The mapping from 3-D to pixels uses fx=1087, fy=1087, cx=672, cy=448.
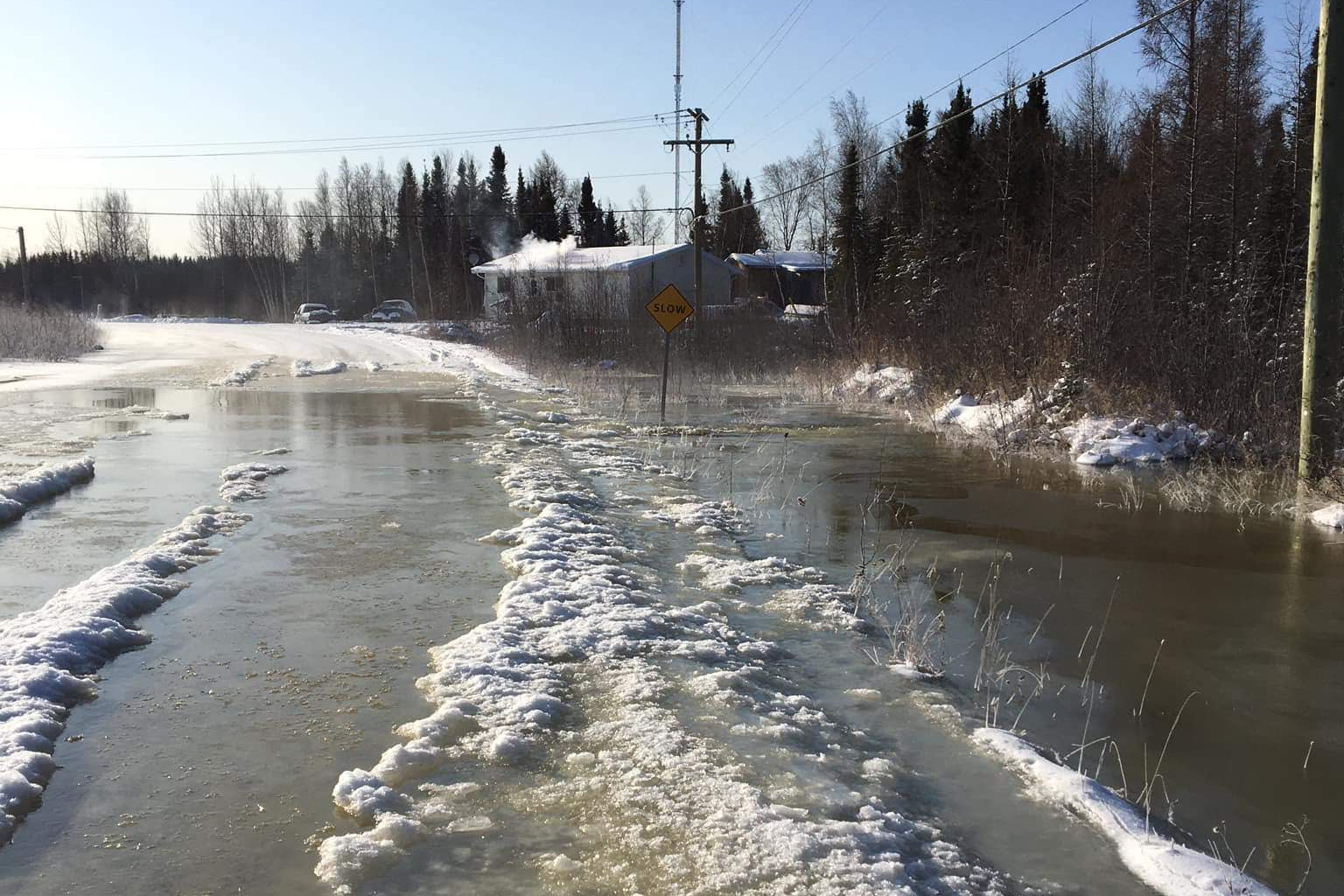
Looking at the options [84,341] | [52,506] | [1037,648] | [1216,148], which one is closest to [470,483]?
[52,506]

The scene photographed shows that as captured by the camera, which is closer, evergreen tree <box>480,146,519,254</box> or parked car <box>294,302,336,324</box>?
parked car <box>294,302,336,324</box>

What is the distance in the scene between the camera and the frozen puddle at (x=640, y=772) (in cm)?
380

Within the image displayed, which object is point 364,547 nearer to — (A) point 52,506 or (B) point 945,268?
(A) point 52,506

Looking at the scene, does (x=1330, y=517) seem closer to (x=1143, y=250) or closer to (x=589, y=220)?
(x=1143, y=250)

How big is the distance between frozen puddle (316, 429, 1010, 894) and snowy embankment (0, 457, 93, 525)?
597 cm

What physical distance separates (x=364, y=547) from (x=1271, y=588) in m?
7.01

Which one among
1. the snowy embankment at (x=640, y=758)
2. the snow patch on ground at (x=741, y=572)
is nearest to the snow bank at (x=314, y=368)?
the snow patch on ground at (x=741, y=572)

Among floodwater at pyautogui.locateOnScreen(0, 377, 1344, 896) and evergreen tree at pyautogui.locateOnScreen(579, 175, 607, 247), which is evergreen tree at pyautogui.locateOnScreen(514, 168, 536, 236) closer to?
evergreen tree at pyautogui.locateOnScreen(579, 175, 607, 247)

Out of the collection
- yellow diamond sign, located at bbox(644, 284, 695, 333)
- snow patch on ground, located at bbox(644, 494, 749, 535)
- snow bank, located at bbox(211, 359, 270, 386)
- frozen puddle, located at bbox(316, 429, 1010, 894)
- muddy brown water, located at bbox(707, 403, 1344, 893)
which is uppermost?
yellow diamond sign, located at bbox(644, 284, 695, 333)

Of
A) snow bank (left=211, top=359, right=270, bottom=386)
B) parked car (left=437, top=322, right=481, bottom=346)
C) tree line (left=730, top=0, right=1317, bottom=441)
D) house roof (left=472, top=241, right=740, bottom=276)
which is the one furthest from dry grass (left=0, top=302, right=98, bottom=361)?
tree line (left=730, top=0, right=1317, bottom=441)

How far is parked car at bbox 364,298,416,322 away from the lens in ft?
245

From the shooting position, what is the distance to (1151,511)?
11117 millimetres

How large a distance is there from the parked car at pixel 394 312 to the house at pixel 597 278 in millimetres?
9445

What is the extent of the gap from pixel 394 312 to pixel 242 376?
48630mm
